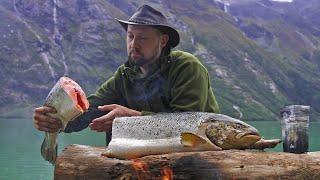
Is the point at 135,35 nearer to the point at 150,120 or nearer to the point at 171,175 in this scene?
the point at 150,120

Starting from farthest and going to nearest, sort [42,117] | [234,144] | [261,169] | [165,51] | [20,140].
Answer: [20,140]
[165,51]
[42,117]
[234,144]
[261,169]

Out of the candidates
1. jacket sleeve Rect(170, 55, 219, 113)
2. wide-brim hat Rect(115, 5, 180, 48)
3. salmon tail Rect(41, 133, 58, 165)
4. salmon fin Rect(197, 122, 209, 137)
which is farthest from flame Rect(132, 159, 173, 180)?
wide-brim hat Rect(115, 5, 180, 48)

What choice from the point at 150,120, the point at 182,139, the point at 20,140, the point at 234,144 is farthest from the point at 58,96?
the point at 20,140

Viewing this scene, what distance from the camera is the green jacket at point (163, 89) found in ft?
19.8

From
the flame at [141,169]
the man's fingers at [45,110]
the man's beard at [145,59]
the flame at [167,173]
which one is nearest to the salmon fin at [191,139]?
the flame at [167,173]

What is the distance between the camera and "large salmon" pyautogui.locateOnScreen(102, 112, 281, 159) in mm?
5355

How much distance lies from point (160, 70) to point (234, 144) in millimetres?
1502

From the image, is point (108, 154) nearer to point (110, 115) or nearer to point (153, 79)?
point (110, 115)

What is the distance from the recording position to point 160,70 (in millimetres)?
A: 6438

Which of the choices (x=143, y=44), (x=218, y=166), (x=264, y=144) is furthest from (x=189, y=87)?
(x=218, y=166)

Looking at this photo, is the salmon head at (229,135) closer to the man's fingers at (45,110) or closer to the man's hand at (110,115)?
the man's hand at (110,115)

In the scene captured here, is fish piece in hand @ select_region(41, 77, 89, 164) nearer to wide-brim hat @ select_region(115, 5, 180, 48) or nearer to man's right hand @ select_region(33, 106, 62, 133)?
man's right hand @ select_region(33, 106, 62, 133)

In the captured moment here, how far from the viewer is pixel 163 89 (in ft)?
21.1

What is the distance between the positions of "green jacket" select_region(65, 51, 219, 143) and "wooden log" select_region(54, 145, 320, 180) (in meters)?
0.85
